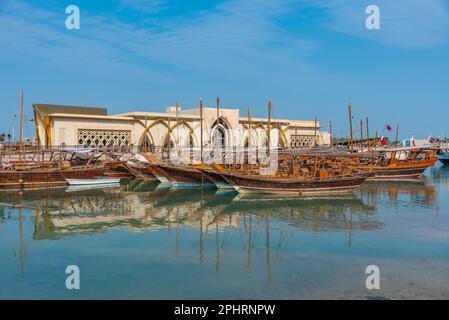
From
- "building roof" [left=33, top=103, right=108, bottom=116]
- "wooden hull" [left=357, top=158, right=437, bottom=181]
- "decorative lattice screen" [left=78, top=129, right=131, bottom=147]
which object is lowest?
"wooden hull" [left=357, top=158, right=437, bottom=181]

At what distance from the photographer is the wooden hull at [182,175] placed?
1196 inches

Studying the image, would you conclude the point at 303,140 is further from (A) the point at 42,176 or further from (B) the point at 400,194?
(A) the point at 42,176

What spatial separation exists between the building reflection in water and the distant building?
14867 mm

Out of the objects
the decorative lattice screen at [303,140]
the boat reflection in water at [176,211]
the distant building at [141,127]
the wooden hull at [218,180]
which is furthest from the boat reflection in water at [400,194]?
the decorative lattice screen at [303,140]

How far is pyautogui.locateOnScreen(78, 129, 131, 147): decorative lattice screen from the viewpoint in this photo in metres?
43.7

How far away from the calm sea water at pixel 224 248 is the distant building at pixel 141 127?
18.9m

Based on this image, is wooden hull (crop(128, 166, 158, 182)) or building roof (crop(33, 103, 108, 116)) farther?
building roof (crop(33, 103, 108, 116))

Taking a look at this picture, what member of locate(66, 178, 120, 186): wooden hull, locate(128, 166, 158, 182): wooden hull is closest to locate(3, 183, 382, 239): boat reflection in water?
locate(66, 178, 120, 186): wooden hull

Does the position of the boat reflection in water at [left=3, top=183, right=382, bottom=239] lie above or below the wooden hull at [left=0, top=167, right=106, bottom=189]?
below

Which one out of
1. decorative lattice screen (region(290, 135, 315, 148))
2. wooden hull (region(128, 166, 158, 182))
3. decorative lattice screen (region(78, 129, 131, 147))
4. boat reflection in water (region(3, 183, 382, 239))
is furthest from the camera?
decorative lattice screen (region(290, 135, 315, 148))

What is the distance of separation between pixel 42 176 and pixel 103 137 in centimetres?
1475

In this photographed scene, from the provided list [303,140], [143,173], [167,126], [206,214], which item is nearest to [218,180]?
[206,214]

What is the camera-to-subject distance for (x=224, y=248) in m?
13.7

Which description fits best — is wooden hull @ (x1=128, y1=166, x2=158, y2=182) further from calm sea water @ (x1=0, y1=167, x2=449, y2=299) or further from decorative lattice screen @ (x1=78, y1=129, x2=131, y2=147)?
calm sea water @ (x1=0, y1=167, x2=449, y2=299)
